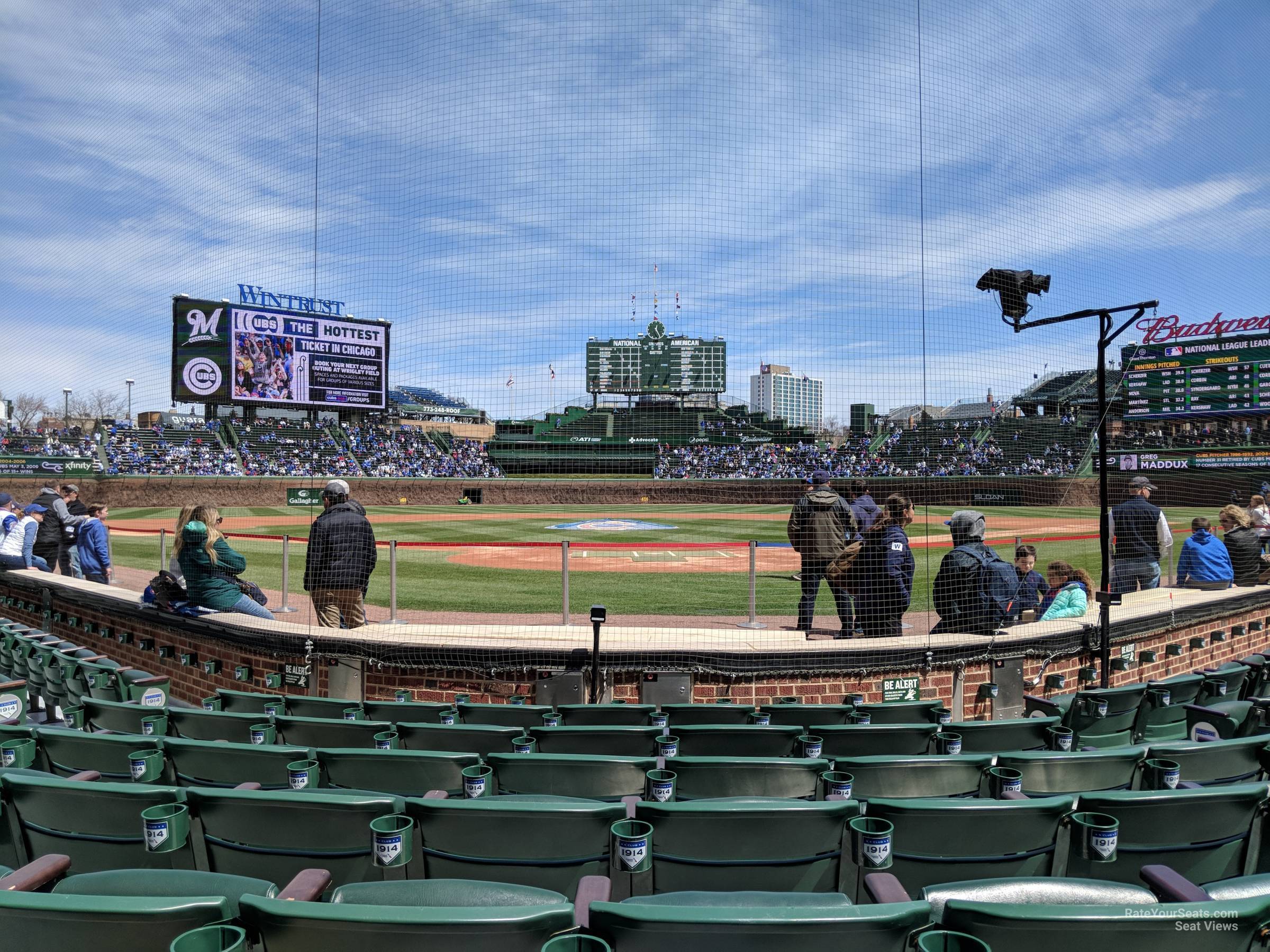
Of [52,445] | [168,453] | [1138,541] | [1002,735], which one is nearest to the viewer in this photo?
[1002,735]

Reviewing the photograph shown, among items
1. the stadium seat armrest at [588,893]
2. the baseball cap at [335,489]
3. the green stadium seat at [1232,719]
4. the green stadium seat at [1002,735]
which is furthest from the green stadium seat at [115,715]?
the green stadium seat at [1232,719]

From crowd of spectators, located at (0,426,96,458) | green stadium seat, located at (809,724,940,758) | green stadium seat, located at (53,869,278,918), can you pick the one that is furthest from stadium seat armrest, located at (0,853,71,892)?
crowd of spectators, located at (0,426,96,458)

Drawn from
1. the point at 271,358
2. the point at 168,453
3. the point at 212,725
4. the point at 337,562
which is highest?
the point at 271,358

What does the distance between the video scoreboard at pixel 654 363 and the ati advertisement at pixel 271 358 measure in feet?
102

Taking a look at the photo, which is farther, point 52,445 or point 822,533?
point 52,445

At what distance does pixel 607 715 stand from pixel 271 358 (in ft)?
142

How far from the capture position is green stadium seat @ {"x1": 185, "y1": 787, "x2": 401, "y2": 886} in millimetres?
2145

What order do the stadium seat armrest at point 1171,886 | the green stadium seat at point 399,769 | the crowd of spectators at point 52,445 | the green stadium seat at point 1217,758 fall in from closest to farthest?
the stadium seat armrest at point 1171,886 → the green stadium seat at point 399,769 → the green stadium seat at point 1217,758 → the crowd of spectators at point 52,445

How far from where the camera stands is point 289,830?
7.16ft

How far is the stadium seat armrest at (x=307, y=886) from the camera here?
1.78 meters

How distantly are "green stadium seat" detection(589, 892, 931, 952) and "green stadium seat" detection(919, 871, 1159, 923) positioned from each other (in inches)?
15.3

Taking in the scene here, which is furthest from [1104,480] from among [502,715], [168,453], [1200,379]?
[168,453]

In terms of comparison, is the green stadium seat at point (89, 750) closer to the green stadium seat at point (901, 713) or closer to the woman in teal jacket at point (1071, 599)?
the green stadium seat at point (901, 713)

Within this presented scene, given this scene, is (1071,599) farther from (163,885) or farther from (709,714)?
(163,885)
